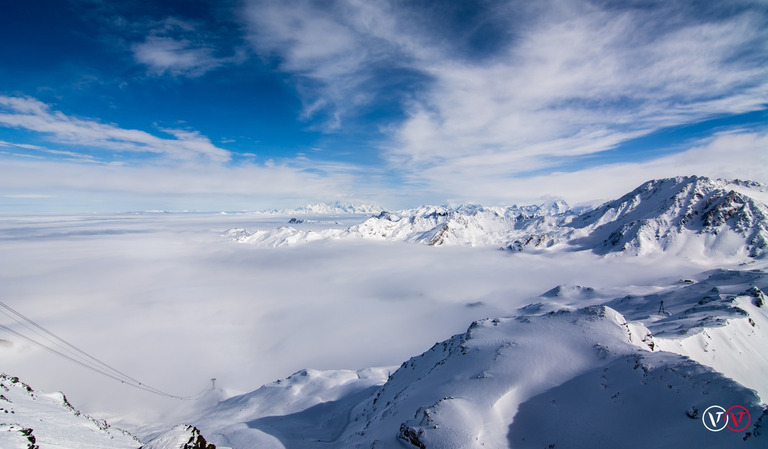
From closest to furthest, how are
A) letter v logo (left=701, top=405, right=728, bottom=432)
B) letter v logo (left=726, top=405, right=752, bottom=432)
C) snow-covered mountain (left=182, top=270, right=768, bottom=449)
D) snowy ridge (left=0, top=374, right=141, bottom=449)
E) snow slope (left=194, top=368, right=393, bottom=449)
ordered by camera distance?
1. snowy ridge (left=0, top=374, right=141, bottom=449)
2. letter v logo (left=726, top=405, right=752, bottom=432)
3. letter v logo (left=701, top=405, right=728, bottom=432)
4. snow-covered mountain (left=182, top=270, right=768, bottom=449)
5. snow slope (left=194, top=368, right=393, bottom=449)

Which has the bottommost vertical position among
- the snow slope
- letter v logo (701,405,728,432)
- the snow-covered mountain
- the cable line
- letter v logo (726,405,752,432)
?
the cable line

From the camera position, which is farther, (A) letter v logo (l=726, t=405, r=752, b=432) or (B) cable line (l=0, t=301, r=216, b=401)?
(B) cable line (l=0, t=301, r=216, b=401)

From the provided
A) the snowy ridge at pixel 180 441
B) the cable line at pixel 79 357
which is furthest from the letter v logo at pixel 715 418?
the cable line at pixel 79 357

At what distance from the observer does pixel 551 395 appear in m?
28.8

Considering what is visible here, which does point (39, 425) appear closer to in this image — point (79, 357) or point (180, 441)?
point (180, 441)

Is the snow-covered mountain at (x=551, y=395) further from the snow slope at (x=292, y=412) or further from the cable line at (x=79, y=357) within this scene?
the cable line at (x=79, y=357)

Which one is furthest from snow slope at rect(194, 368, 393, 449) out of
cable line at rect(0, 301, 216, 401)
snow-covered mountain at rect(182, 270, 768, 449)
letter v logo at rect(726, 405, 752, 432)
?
cable line at rect(0, 301, 216, 401)

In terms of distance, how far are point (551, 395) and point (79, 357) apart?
8732 inches

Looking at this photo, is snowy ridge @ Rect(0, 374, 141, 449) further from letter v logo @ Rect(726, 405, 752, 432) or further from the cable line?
the cable line

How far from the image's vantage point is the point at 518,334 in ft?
132

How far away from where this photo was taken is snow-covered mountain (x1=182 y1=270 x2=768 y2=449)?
74.4 ft

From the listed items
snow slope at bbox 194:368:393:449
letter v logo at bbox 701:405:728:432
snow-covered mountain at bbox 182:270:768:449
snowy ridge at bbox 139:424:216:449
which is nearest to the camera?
letter v logo at bbox 701:405:728:432

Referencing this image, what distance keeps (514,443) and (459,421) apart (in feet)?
15.7

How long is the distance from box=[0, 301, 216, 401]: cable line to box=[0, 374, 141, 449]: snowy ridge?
93.5 metres
